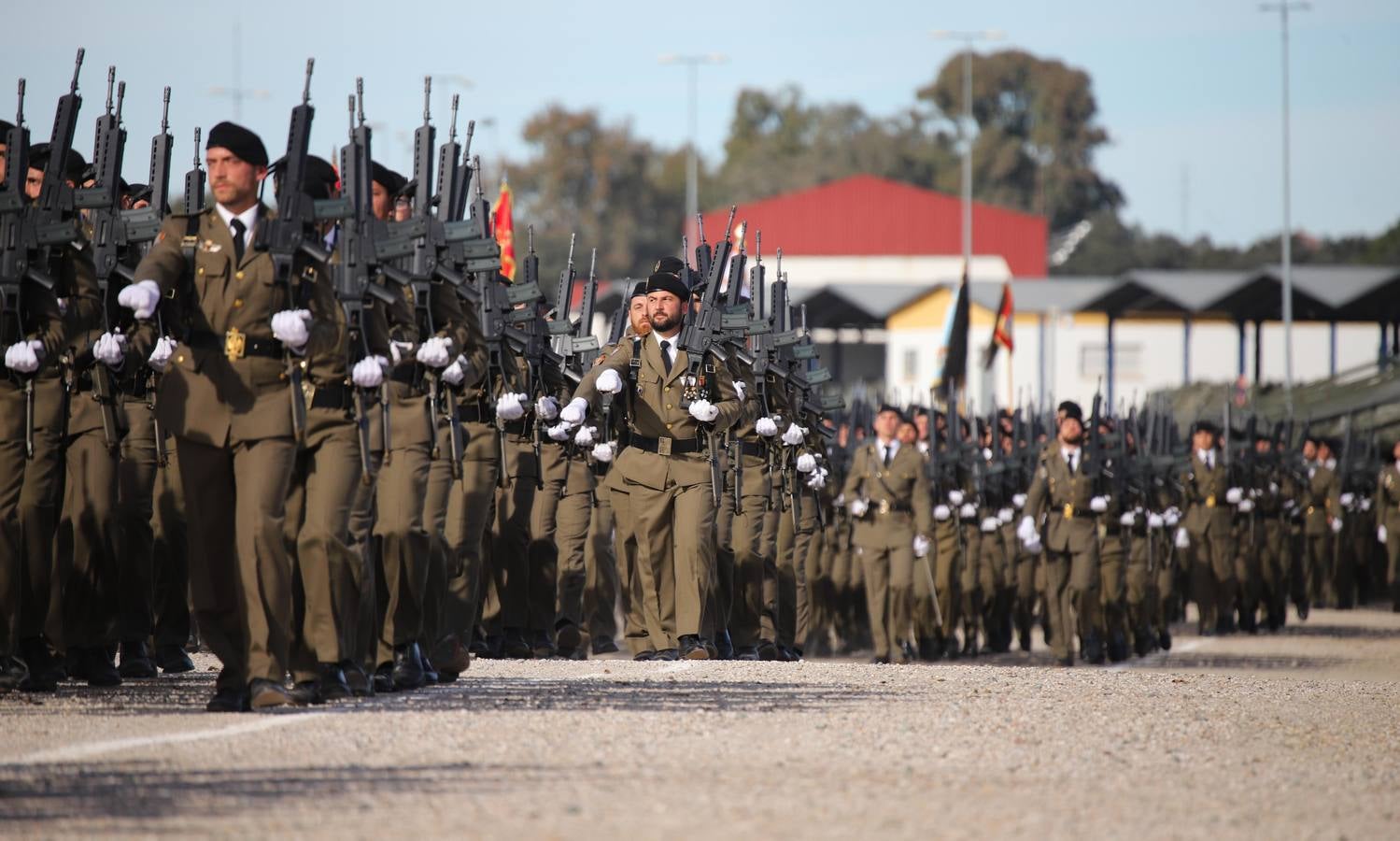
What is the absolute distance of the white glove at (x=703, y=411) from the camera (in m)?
13.2

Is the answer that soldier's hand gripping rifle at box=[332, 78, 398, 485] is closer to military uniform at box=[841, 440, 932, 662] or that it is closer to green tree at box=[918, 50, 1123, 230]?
military uniform at box=[841, 440, 932, 662]

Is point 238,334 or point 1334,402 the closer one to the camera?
point 238,334

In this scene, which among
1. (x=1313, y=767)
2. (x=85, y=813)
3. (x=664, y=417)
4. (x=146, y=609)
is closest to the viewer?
(x=85, y=813)

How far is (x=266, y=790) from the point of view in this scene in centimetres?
692

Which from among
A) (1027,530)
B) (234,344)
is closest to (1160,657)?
(1027,530)

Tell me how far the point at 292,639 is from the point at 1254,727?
395cm

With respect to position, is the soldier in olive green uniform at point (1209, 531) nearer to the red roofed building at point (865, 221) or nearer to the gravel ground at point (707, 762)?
the gravel ground at point (707, 762)

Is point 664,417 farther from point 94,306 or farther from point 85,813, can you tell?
point 85,813

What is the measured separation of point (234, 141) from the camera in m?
8.96

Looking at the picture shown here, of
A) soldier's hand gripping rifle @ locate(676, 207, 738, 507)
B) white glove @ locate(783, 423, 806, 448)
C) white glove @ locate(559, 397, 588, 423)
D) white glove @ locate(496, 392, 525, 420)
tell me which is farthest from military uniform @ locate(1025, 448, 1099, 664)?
white glove @ locate(496, 392, 525, 420)

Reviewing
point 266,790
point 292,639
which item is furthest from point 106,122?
point 266,790

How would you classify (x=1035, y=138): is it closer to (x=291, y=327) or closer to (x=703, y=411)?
(x=703, y=411)

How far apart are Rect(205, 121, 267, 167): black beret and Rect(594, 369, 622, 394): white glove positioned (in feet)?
13.7

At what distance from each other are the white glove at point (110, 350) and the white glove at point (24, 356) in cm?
33
